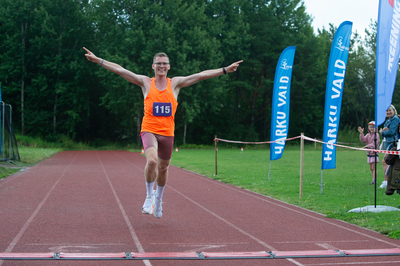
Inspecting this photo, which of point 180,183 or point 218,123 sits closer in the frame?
point 180,183

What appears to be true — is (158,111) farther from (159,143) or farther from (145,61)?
(145,61)

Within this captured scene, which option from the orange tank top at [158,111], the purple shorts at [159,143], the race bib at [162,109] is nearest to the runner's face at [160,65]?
the orange tank top at [158,111]

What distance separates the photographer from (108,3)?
3700 cm

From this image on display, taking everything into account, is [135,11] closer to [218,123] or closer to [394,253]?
[218,123]

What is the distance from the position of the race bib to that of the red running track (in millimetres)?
1656

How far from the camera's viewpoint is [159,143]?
19.9 ft

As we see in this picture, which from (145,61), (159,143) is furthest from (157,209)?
(145,61)

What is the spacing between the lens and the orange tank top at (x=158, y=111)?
5934 mm

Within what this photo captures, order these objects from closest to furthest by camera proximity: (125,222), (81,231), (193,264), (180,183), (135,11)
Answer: (193,264) < (81,231) < (125,222) < (180,183) < (135,11)

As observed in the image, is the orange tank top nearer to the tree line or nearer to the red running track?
the red running track

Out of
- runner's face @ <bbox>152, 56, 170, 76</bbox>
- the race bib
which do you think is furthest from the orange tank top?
runner's face @ <bbox>152, 56, 170, 76</bbox>

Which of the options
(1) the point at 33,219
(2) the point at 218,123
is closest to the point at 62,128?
(2) the point at 218,123

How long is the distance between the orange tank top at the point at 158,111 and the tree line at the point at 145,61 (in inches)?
1150

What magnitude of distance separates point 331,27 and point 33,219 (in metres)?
65.6
